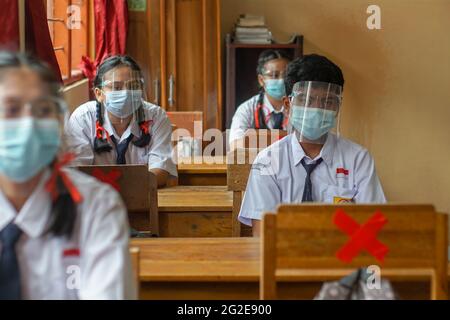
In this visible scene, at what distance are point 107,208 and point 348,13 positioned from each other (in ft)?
17.2

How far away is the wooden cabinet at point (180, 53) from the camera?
20.7 ft

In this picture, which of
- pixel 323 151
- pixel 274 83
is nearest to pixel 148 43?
pixel 274 83

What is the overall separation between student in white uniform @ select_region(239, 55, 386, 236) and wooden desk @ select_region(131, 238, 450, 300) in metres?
0.51

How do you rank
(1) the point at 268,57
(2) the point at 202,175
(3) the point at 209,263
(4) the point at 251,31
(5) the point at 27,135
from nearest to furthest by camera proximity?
(5) the point at 27,135 → (3) the point at 209,263 → (2) the point at 202,175 → (1) the point at 268,57 → (4) the point at 251,31

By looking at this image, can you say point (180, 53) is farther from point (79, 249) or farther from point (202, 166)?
point (79, 249)

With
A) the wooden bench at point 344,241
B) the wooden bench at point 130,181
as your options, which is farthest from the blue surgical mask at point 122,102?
the wooden bench at point 344,241

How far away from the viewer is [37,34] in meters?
3.88

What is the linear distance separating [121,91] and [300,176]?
1274 mm

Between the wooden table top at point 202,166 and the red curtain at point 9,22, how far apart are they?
1.22 meters

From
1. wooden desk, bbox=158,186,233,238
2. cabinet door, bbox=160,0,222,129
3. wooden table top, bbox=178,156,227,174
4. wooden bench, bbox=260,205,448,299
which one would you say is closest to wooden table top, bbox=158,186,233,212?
wooden desk, bbox=158,186,233,238

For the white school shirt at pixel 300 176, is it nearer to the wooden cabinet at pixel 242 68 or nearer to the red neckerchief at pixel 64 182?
the red neckerchief at pixel 64 182

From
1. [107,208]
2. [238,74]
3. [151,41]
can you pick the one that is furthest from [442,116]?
[107,208]

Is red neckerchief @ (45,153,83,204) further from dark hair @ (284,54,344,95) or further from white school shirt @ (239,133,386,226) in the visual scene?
dark hair @ (284,54,344,95)
